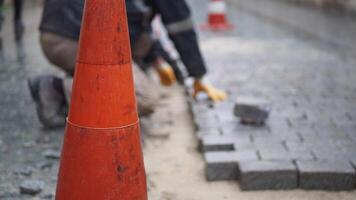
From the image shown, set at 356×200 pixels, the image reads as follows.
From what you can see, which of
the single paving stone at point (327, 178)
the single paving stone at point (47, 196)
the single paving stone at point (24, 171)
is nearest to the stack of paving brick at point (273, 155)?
the single paving stone at point (327, 178)

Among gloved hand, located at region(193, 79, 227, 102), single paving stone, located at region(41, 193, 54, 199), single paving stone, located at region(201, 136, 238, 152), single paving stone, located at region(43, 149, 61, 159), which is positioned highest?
single paving stone, located at region(41, 193, 54, 199)

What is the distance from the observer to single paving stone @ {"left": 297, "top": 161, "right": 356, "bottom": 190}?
3057 millimetres

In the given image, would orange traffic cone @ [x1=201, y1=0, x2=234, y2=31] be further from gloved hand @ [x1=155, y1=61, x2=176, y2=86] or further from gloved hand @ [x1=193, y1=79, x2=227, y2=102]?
gloved hand @ [x1=193, y1=79, x2=227, y2=102]

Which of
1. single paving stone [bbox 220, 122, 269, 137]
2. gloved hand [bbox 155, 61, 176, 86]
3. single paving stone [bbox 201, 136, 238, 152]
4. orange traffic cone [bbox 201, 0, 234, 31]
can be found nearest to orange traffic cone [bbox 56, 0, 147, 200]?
single paving stone [bbox 201, 136, 238, 152]

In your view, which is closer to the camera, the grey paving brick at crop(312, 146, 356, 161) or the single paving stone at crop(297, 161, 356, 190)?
the single paving stone at crop(297, 161, 356, 190)

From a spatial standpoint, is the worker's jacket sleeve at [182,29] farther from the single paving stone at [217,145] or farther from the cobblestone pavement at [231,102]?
the single paving stone at [217,145]

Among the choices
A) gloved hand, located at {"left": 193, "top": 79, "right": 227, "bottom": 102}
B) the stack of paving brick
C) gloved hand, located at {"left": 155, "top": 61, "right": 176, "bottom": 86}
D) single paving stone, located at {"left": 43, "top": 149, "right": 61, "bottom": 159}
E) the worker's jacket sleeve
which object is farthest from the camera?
gloved hand, located at {"left": 155, "top": 61, "right": 176, "bottom": 86}

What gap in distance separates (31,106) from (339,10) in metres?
9.97

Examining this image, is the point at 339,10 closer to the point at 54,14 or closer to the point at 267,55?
the point at 267,55

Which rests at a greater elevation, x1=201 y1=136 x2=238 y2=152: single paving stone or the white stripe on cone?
x1=201 y1=136 x2=238 y2=152: single paving stone

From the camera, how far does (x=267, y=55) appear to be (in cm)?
732

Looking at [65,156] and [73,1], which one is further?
[73,1]

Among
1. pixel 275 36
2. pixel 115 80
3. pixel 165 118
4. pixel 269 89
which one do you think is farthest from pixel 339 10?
pixel 115 80

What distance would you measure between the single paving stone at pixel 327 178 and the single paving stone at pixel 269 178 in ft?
0.17
